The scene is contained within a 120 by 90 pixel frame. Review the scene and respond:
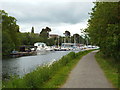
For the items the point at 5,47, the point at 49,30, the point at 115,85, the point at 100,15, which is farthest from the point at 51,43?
the point at 115,85

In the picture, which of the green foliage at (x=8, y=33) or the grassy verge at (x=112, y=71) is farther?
the green foliage at (x=8, y=33)

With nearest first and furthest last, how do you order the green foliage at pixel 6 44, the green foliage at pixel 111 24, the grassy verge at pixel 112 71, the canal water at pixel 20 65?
the grassy verge at pixel 112 71
the green foliage at pixel 111 24
the canal water at pixel 20 65
the green foliage at pixel 6 44

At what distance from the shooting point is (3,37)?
50312mm


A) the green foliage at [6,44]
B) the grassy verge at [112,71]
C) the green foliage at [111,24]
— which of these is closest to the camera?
the grassy verge at [112,71]

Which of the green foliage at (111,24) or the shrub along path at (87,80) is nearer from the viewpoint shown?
the shrub along path at (87,80)

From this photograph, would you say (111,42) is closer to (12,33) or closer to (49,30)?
(12,33)

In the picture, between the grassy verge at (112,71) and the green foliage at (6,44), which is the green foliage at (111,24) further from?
the green foliage at (6,44)

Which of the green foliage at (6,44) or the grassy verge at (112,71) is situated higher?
the green foliage at (6,44)

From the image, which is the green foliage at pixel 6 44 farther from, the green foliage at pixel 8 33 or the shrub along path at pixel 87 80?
the shrub along path at pixel 87 80

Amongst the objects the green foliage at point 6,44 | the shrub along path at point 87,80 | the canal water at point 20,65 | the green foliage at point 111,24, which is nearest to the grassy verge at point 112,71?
the shrub along path at point 87,80

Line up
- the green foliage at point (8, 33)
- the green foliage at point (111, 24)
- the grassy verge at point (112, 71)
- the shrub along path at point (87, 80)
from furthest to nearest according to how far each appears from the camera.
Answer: the green foliage at point (8, 33) < the green foliage at point (111, 24) < the grassy verge at point (112, 71) < the shrub along path at point (87, 80)

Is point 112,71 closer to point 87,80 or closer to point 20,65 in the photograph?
point 87,80

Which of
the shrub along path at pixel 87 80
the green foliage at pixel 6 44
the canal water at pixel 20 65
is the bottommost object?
the canal water at pixel 20 65

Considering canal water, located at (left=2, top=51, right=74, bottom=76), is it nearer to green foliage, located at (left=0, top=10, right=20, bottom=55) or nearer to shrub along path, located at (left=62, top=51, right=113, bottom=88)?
shrub along path, located at (left=62, top=51, right=113, bottom=88)
